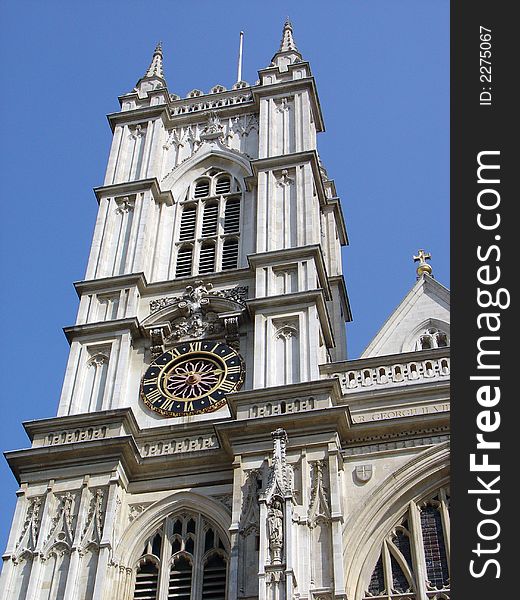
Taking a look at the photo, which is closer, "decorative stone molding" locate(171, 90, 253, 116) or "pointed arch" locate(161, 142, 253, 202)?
"pointed arch" locate(161, 142, 253, 202)

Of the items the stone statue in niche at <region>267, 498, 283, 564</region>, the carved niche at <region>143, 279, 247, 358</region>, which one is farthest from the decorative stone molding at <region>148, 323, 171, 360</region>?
the stone statue in niche at <region>267, 498, 283, 564</region>

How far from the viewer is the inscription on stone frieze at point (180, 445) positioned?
23330 mm

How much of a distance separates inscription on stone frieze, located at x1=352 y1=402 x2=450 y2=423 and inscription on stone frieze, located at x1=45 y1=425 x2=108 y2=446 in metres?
5.30

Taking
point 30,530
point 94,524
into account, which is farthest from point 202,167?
point 30,530

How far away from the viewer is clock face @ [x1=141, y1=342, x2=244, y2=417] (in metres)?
A: 24.8

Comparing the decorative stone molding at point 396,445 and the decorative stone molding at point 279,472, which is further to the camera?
the decorative stone molding at point 396,445

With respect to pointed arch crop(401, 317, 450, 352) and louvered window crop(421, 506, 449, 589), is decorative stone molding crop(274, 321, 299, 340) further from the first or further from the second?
louvered window crop(421, 506, 449, 589)

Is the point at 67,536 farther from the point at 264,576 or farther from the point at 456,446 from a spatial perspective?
the point at 456,446

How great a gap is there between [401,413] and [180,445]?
4625 mm

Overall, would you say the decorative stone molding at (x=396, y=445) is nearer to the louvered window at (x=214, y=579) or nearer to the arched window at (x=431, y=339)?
the louvered window at (x=214, y=579)

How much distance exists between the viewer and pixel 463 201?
14438mm

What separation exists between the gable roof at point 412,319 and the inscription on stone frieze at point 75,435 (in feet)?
21.6

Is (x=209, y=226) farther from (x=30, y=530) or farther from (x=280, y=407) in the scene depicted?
(x=30, y=530)

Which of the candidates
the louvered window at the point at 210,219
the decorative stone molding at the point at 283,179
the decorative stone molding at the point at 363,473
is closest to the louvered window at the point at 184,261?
the louvered window at the point at 210,219
